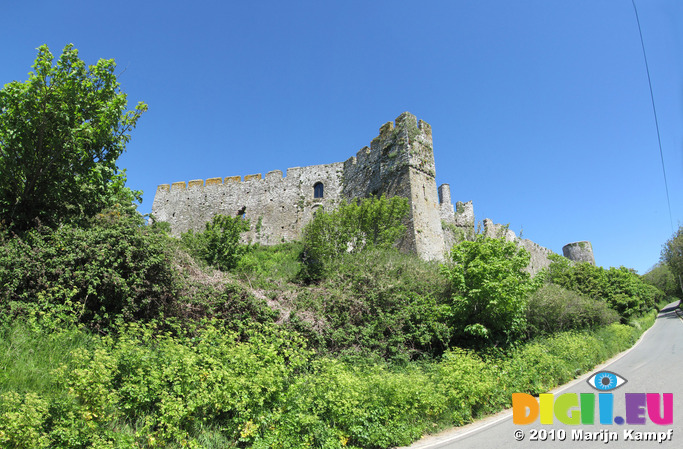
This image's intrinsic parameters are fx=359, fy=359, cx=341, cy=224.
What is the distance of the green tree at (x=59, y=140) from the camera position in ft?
26.7

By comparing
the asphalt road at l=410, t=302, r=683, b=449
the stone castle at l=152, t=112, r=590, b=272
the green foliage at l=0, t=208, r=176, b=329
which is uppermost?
Answer: the stone castle at l=152, t=112, r=590, b=272

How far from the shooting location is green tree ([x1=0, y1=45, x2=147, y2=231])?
8.13 metres

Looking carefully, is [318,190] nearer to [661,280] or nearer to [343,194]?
[343,194]

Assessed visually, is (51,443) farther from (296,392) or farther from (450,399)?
(450,399)

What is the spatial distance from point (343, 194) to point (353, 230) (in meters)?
9.00

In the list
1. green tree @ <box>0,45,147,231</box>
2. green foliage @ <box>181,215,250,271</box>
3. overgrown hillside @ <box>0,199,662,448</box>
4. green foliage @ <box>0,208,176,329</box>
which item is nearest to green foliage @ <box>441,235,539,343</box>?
overgrown hillside @ <box>0,199,662,448</box>

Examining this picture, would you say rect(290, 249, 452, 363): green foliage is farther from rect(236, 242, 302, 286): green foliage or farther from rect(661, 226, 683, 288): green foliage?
rect(661, 226, 683, 288): green foliage

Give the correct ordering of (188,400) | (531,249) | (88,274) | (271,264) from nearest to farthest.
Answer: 1. (188,400)
2. (88,274)
3. (271,264)
4. (531,249)

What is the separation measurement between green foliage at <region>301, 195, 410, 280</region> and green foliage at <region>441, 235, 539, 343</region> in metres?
4.06

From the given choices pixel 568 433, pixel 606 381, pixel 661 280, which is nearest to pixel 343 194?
pixel 606 381

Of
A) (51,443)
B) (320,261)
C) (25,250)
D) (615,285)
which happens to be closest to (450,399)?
(51,443)

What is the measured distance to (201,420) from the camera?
542 cm

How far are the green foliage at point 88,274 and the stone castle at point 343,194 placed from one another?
11.7 meters

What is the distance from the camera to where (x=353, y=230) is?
53.7 feet
